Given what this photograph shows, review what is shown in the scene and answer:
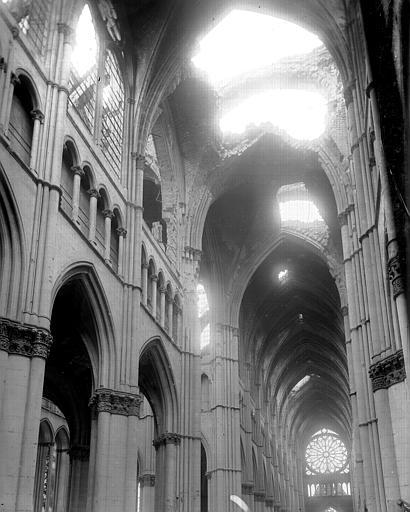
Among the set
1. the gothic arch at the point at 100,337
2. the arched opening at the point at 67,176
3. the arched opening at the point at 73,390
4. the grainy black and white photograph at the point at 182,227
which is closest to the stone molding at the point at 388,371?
the grainy black and white photograph at the point at 182,227

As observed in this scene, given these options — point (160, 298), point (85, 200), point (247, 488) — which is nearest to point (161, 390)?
point (160, 298)

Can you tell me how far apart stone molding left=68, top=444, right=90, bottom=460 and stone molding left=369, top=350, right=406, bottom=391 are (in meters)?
9.17

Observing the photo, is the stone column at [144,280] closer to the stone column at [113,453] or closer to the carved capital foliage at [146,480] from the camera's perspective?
the stone column at [113,453]

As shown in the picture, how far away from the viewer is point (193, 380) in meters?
23.3

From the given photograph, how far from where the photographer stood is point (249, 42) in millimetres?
27766

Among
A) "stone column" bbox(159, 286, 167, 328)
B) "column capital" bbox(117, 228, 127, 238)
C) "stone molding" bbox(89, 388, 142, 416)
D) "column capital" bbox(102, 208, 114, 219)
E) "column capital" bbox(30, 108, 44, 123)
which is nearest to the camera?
"column capital" bbox(30, 108, 44, 123)

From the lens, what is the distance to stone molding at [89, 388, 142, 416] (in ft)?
55.5

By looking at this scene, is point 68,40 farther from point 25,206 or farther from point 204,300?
point 204,300

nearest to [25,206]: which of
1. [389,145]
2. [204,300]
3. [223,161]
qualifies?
[389,145]

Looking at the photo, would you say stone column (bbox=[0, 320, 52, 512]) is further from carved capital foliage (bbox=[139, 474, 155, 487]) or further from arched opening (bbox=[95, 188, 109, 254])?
carved capital foliage (bbox=[139, 474, 155, 487])

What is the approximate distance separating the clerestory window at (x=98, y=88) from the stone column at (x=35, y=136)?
89.9 inches

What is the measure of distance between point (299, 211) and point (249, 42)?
30.9 feet

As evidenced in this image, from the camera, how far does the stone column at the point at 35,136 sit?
14.4 metres

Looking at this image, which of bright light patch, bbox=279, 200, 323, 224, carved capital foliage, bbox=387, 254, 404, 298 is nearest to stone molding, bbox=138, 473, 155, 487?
bright light patch, bbox=279, 200, 323, 224
